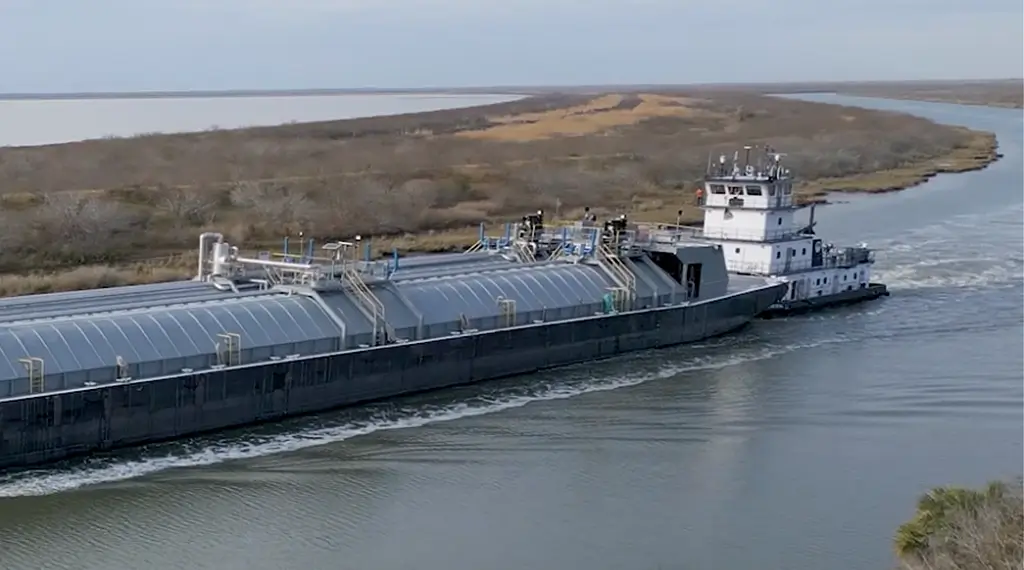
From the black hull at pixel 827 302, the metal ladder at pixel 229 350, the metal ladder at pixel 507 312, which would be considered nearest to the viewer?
the metal ladder at pixel 229 350

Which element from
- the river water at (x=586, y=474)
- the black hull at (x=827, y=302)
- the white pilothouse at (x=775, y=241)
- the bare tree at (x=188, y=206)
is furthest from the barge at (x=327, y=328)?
the bare tree at (x=188, y=206)

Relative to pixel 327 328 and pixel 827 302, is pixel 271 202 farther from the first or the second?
pixel 327 328

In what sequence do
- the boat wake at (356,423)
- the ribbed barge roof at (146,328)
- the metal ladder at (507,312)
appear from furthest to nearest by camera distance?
1. the metal ladder at (507,312)
2. the ribbed barge roof at (146,328)
3. the boat wake at (356,423)

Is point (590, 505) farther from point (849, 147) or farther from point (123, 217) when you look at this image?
point (849, 147)

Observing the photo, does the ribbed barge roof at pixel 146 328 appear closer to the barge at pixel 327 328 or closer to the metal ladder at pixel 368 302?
the barge at pixel 327 328

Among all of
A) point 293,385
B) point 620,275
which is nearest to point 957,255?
point 620,275
